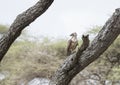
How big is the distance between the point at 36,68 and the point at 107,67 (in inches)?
106

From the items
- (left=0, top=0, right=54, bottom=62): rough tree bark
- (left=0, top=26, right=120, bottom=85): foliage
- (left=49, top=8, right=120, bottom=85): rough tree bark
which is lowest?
(left=49, top=8, right=120, bottom=85): rough tree bark

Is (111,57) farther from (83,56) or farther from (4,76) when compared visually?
(83,56)

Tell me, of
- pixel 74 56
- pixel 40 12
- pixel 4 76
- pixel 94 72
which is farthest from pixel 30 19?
pixel 4 76

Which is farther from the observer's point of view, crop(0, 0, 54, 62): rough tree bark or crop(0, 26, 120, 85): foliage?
crop(0, 26, 120, 85): foliage

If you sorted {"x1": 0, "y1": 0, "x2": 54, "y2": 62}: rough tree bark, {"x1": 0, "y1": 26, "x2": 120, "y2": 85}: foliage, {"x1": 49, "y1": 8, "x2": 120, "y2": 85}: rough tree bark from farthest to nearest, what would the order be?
{"x1": 0, "y1": 26, "x2": 120, "y2": 85}: foliage, {"x1": 0, "y1": 0, "x2": 54, "y2": 62}: rough tree bark, {"x1": 49, "y1": 8, "x2": 120, "y2": 85}: rough tree bark

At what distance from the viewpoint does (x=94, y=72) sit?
627 inches

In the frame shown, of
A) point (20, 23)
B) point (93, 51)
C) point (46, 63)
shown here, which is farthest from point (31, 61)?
point (93, 51)

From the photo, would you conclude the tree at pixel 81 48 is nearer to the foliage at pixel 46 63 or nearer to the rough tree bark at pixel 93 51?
the rough tree bark at pixel 93 51

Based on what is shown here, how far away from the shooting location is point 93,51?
3592mm

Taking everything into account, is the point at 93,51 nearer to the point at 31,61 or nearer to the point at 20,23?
the point at 20,23

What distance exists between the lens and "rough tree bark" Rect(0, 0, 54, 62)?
365cm

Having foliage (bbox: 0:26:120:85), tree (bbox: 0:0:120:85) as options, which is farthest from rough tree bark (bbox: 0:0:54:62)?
foliage (bbox: 0:26:120:85)

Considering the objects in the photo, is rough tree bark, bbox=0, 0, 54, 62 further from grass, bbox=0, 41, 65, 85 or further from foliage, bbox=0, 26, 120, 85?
grass, bbox=0, 41, 65, 85

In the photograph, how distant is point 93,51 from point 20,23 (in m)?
0.65
